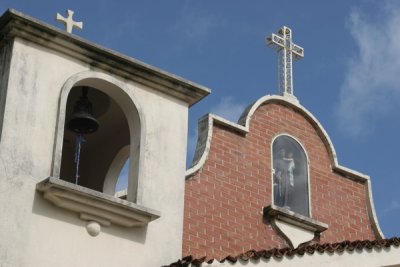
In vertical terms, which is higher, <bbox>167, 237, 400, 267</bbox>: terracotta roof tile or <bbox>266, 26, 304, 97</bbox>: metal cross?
<bbox>266, 26, 304, 97</bbox>: metal cross

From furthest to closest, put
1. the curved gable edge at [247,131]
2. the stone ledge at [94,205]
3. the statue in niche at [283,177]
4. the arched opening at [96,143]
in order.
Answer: the statue in niche at [283,177], the curved gable edge at [247,131], the arched opening at [96,143], the stone ledge at [94,205]

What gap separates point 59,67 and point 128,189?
1673 mm

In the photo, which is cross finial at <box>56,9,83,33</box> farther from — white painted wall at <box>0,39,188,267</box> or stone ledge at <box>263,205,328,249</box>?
stone ledge at <box>263,205,328,249</box>

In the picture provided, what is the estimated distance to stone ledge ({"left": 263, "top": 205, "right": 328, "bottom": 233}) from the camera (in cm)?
1619

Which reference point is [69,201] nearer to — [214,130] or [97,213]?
[97,213]

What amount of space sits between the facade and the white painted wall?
0.6 inches

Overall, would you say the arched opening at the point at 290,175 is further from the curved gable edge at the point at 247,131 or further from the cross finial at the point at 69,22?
the cross finial at the point at 69,22

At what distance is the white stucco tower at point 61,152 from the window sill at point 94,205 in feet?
0.04

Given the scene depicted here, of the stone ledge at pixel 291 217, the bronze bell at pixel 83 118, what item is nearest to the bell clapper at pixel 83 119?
the bronze bell at pixel 83 118

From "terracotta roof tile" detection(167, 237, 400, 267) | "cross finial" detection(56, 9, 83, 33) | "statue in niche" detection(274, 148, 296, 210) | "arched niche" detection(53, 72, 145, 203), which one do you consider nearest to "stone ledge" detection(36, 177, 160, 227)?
"arched niche" detection(53, 72, 145, 203)

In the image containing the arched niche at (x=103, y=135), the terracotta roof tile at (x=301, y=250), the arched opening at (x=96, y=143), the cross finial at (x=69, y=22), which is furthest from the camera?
the arched opening at (x=96, y=143)

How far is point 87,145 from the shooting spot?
16156mm

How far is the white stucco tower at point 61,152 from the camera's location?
13.0 meters

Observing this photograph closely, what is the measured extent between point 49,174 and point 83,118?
156 cm
